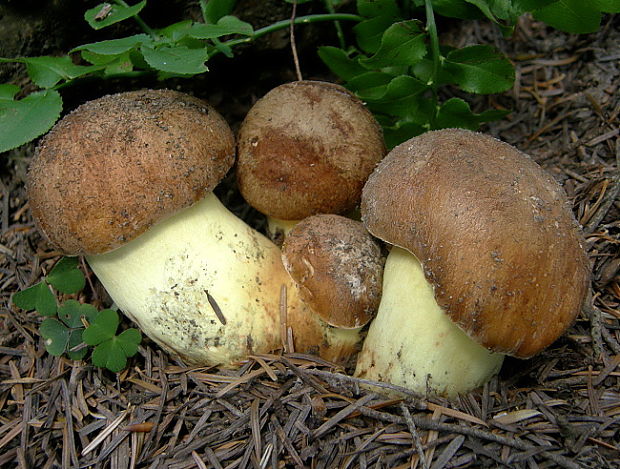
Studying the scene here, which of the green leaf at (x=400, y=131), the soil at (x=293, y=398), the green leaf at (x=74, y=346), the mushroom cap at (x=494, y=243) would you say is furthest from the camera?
the green leaf at (x=400, y=131)

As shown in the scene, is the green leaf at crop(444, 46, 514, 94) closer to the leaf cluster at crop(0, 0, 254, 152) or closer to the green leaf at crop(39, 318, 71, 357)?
the leaf cluster at crop(0, 0, 254, 152)

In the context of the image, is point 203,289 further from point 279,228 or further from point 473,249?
point 473,249

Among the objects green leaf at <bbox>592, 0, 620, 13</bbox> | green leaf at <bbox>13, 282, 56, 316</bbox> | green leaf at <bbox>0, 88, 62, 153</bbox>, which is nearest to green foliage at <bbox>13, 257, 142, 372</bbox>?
green leaf at <bbox>13, 282, 56, 316</bbox>

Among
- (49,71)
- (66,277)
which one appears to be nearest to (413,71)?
(49,71)

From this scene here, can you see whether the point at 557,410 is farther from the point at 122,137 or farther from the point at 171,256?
the point at 122,137

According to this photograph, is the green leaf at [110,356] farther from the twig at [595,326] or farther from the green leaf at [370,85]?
the twig at [595,326]

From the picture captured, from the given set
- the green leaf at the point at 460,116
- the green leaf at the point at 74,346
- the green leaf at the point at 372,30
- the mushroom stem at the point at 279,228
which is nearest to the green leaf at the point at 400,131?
the green leaf at the point at 460,116
